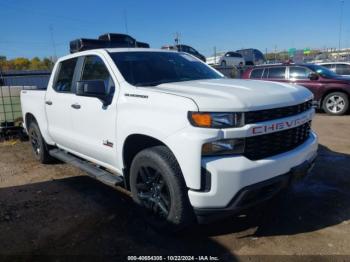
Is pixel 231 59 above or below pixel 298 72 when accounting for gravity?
above

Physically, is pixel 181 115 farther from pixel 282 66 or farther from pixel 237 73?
pixel 237 73

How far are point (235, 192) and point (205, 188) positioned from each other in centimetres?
25

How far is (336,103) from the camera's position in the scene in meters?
11.4

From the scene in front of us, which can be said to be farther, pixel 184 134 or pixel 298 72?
pixel 298 72

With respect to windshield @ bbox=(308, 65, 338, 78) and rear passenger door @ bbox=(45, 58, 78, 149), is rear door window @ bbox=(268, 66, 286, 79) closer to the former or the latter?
windshield @ bbox=(308, 65, 338, 78)

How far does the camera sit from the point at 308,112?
3.72m

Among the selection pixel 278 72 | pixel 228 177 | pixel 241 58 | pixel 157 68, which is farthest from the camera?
pixel 241 58

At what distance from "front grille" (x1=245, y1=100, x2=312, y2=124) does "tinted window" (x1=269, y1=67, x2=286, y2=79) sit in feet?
29.1

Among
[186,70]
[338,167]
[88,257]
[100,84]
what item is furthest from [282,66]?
[88,257]

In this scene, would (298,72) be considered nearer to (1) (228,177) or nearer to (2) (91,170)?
(2) (91,170)

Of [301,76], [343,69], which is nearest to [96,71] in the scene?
[301,76]

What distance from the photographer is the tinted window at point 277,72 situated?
12.1 meters

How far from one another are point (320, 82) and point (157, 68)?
340 inches

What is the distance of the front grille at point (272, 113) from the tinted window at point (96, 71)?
1751mm
